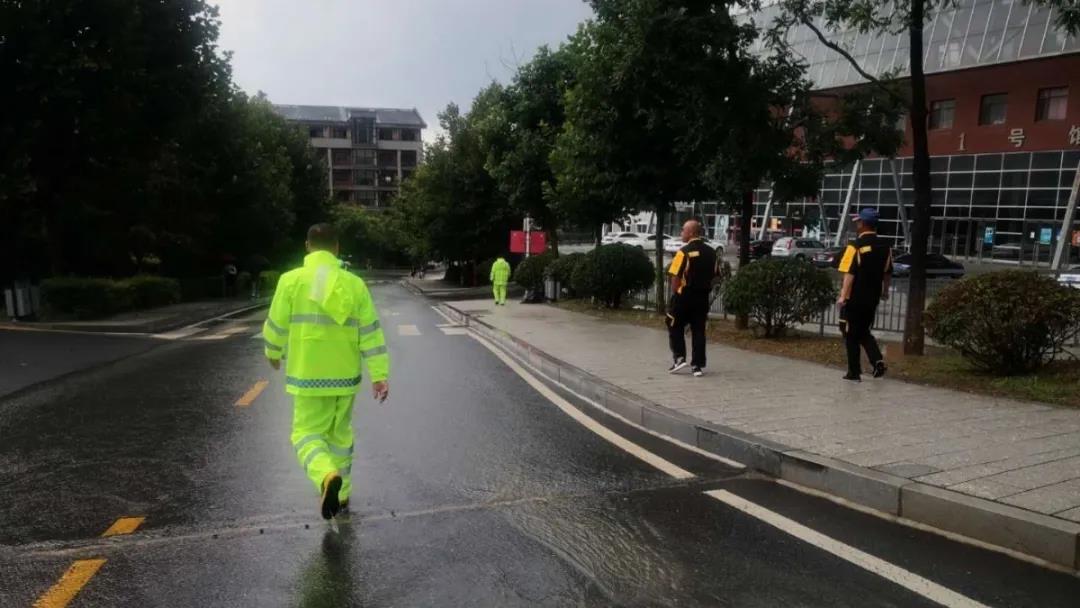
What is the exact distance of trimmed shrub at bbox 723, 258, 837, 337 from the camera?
459 inches

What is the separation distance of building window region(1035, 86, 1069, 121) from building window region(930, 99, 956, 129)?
4853mm

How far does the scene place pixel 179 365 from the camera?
11727mm

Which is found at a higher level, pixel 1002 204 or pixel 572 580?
pixel 1002 204

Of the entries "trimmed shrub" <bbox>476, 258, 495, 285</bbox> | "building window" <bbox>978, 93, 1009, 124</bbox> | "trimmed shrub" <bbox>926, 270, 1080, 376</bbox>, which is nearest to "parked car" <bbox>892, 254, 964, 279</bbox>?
"building window" <bbox>978, 93, 1009, 124</bbox>

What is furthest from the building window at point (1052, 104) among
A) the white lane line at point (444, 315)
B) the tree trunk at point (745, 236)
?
the tree trunk at point (745, 236)

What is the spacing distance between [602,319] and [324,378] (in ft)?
42.6

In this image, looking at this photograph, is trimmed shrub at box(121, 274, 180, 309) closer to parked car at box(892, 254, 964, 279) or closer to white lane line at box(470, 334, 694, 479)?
white lane line at box(470, 334, 694, 479)

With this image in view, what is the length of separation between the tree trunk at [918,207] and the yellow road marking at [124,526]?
29.8 feet

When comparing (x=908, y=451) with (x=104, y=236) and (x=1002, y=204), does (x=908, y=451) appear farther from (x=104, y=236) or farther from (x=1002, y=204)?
(x=1002, y=204)

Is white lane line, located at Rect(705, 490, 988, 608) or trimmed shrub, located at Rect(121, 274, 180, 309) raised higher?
white lane line, located at Rect(705, 490, 988, 608)

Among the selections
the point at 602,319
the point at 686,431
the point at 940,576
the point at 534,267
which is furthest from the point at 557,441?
the point at 534,267

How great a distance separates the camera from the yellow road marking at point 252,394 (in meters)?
8.38

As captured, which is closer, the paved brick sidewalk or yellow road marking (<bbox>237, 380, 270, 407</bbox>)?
the paved brick sidewalk

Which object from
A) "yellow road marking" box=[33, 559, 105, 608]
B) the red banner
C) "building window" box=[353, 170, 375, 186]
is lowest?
"yellow road marking" box=[33, 559, 105, 608]
